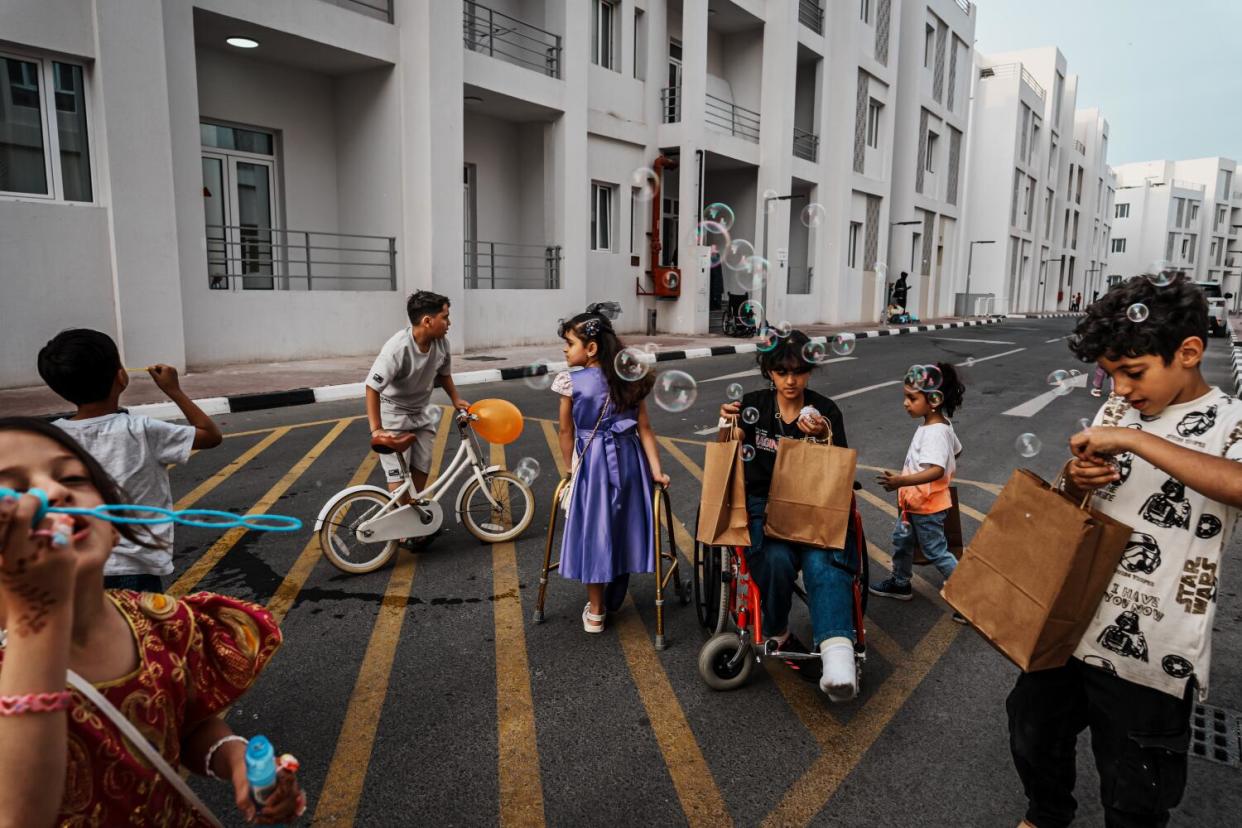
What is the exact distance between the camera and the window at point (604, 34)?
61.4 feet

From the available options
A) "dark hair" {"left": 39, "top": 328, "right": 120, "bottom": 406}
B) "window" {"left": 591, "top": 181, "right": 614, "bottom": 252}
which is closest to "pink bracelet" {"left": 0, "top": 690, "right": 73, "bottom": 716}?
"dark hair" {"left": 39, "top": 328, "right": 120, "bottom": 406}

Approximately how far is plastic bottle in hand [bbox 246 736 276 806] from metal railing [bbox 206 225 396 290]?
12383 mm

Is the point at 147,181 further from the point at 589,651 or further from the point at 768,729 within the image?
the point at 768,729

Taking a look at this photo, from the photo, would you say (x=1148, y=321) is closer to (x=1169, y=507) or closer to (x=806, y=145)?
(x=1169, y=507)

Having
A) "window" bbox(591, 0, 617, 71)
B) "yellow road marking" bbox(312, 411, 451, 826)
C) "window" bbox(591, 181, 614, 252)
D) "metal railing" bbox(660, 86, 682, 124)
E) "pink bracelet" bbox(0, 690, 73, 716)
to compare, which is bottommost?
"yellow road marking" bbox(312, 411, 451, 826)

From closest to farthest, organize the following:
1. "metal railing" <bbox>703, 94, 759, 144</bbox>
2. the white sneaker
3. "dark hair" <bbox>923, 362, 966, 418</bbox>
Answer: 1. the white sneaker
2. "dark hair" <bbox>923, 362, 966, 418</bbox>
3. "metal railing" <bbox>703, 94, 759, 144</bbox>

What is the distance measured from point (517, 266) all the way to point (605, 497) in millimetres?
15032

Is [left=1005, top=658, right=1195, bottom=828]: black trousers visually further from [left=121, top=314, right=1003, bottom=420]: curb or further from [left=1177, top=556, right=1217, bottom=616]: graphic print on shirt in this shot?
[left=121, top=314, right=1003, bottom=420]: curb

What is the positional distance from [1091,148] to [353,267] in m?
66.5

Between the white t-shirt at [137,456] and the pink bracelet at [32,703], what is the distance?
5.61ft

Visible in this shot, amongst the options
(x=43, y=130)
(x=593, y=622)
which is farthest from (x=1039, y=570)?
(x=43, y=130)

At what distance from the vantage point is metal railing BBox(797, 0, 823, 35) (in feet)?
81.5

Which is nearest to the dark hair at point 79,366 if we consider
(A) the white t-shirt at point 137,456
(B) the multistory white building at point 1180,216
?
(A) the white t-shirt at point 137,456

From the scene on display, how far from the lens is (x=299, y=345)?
13086 millimetres
